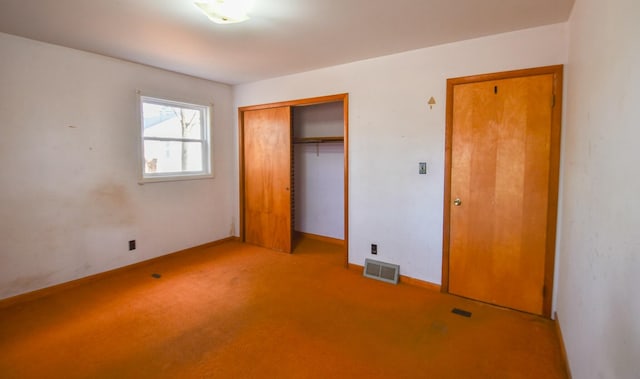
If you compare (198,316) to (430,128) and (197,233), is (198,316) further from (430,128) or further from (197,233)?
(430,128)

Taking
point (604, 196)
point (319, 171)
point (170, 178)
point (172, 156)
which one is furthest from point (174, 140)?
point (604, 196)

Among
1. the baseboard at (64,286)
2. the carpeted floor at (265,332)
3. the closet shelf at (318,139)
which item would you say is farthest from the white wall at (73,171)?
the closet shelf at (318,139)

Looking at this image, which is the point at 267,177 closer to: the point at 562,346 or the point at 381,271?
the point at 381,271

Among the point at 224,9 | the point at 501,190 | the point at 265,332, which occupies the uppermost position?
the point at 224,9

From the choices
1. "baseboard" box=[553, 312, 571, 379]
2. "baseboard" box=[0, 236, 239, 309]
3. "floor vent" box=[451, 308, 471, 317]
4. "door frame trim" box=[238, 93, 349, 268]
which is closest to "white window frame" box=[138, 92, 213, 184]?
"door frame trim" box=[238, 93, 349, 268]

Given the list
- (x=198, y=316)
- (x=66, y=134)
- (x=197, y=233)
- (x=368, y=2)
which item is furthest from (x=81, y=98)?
(x=368, y=2)

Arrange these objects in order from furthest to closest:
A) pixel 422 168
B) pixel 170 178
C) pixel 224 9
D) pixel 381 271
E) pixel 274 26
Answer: pixel 170 178 → pixel 381 271 → pixel 422 168 → pixel 274 26 → pixel 224 9

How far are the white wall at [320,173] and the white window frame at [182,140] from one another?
54.5 inches

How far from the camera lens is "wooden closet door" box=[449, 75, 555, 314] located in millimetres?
2631

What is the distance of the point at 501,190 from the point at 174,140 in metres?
3.93

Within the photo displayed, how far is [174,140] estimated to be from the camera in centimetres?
419

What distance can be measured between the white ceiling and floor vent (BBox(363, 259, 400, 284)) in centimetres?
232

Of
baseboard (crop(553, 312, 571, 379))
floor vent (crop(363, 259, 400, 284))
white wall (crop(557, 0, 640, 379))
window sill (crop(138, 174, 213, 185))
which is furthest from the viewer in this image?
window sill (crop(138, 174, 213, 185))

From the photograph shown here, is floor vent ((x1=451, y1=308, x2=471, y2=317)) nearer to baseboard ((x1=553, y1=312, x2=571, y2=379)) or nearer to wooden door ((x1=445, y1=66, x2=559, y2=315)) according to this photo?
wooden door ((x1=445, y1=66, x2=559, y2=315))
